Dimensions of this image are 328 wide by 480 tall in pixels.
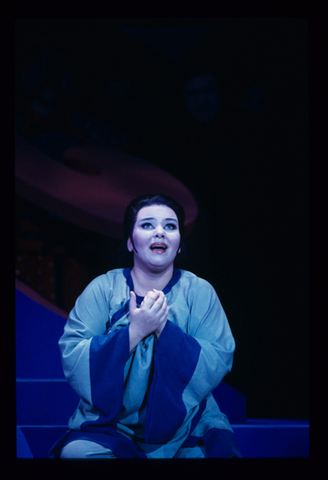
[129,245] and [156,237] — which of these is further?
[129,245]

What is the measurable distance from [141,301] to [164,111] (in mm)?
1010

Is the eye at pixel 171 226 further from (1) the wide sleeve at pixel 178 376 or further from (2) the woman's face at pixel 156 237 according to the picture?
(1) the wide sleeve at pixel 178 376

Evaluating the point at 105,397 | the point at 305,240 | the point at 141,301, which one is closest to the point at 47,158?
the point at 141,301

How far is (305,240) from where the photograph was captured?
2457 mm

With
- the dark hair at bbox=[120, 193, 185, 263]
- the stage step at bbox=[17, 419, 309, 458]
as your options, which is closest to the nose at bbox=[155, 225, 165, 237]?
the dark hair at bbox=[120, 193, 185, 263]

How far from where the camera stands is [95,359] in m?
2.07

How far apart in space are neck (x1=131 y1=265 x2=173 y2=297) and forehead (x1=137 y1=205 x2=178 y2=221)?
255 mm

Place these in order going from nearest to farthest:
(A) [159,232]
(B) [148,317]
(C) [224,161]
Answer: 1. (B) [148,317]
2. (A) [159,232]
3. (C) [224,161]

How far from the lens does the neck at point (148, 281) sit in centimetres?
224

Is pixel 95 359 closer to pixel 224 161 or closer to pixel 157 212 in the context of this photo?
pixel 157 212

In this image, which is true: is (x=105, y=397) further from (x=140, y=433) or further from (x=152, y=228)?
(x=152, y=228)

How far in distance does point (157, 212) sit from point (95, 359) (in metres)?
0.74

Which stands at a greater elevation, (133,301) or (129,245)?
(129,245)

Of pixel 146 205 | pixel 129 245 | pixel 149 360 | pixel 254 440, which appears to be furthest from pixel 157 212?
pixel 254 440
